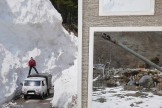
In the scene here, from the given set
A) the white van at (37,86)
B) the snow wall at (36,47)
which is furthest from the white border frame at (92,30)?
the white van at (37,86)

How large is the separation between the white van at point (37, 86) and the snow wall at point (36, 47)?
18 centimetres

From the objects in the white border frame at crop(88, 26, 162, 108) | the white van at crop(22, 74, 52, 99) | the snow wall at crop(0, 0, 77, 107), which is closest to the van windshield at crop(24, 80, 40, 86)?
the white van at crop(22, 74, 52, 99)

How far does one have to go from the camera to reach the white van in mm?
5598

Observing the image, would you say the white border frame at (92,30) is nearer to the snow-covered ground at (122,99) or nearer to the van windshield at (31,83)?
the snow-covered ground at (122,99)

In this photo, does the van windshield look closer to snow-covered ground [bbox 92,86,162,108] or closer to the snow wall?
the snow wall

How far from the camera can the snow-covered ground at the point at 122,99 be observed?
3852mm

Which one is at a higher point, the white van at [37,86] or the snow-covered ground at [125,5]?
the snow-covered ground at [125,5]

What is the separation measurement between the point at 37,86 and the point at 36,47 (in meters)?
1.14

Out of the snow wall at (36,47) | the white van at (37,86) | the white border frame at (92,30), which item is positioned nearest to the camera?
the white border frame at (92,30)

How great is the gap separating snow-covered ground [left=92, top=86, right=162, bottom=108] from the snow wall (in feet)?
5.37

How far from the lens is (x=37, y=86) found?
5.59 metres

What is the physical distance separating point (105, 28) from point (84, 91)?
81cm

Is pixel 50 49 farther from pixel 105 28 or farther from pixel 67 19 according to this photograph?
pixel 105 28

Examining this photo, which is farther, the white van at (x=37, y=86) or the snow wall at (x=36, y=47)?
the snow wall at (x=36, y=47)
